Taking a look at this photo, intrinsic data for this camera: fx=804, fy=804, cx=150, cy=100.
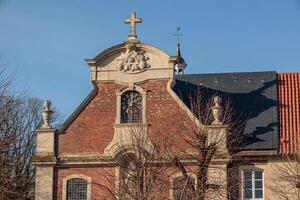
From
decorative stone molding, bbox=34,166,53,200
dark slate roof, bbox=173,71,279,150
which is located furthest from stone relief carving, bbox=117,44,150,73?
decorative stone molding, bbox=34,166,53,200

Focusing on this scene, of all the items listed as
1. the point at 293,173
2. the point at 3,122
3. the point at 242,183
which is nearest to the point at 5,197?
the point at 3,122

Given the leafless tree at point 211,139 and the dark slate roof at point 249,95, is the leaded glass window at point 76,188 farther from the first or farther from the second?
the dark slate roof at point 249,95

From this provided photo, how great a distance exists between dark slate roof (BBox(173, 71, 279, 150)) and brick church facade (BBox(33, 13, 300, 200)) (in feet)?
0.22

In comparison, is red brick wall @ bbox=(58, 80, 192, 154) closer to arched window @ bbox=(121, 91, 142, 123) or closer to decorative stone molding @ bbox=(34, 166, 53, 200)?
arched window @ bbox=(121, 91, 142, 123)

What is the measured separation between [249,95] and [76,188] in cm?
927

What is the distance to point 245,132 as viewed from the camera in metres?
35.1

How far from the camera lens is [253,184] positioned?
34312 millimetres

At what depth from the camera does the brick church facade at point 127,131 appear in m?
34.0

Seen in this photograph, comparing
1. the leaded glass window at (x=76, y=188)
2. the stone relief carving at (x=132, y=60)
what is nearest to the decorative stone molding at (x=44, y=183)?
the leaded glass window at (x=76, y=188)

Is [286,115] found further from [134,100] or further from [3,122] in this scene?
A: [3,122]

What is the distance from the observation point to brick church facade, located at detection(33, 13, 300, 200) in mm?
34031

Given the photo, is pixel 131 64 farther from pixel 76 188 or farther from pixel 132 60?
pixel 76 188

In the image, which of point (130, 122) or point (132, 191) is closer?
point (132, 191)

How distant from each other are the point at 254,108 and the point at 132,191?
28.6 feet
